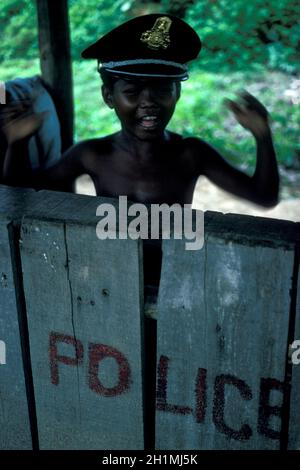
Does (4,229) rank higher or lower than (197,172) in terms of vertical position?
higher

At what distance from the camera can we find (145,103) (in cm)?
223

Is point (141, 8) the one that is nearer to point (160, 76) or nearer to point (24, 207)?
point (160, 76)

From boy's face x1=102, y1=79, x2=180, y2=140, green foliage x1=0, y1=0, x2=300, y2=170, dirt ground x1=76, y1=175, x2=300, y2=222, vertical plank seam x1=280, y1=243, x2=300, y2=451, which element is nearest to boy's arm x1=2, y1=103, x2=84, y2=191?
boy's face x1=102, y1=79, x2=180, y2=140

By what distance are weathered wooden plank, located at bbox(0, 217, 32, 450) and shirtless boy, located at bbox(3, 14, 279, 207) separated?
0.72m

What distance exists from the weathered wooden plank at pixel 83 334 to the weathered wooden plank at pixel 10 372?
5cm

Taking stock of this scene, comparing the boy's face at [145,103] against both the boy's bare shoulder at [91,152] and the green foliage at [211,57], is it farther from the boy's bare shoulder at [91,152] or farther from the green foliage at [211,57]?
the green foliage at [211,57]

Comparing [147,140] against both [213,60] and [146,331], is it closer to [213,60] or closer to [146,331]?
[146,331]

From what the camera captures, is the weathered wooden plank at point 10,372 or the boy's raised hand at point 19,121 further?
the boy's raised hand at point 19,121

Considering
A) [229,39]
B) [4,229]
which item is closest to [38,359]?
[4,229]

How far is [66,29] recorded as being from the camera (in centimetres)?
324

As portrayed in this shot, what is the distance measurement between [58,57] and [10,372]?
6.25 feet

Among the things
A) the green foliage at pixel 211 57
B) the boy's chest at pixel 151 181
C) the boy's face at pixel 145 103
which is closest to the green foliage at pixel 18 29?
the green foliage at pixel 211 57

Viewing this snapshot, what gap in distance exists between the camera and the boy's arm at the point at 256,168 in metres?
2.29
